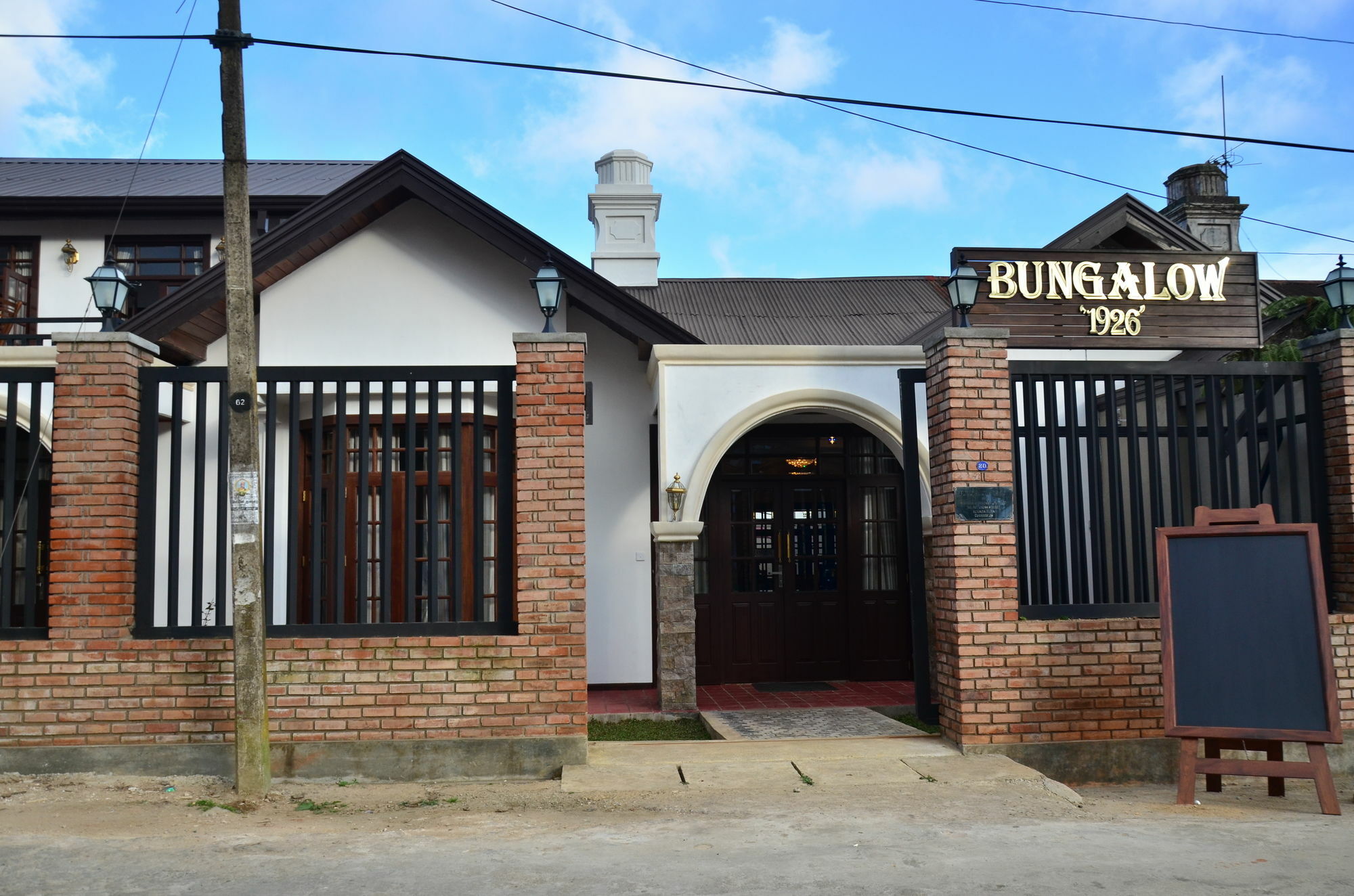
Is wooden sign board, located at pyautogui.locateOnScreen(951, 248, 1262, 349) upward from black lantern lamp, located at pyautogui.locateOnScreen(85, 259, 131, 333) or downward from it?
upward

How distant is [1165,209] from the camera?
16.0m

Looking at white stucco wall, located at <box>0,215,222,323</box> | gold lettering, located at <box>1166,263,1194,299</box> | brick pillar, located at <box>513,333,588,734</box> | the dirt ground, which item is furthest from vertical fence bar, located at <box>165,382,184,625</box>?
gold lettering, located at <box>1166,263,1194,299</box>

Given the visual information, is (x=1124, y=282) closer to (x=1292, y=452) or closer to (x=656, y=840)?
(x=1292, y=452)

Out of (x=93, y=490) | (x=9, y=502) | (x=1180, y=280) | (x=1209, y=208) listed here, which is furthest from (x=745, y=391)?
(x=1209, y=208)

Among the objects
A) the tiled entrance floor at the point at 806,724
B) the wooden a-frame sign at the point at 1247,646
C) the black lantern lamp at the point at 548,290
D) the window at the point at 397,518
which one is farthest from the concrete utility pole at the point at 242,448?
the wooden a-frame sign at the point at 1247,646

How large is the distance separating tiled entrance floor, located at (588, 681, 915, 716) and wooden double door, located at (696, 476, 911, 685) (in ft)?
1.21

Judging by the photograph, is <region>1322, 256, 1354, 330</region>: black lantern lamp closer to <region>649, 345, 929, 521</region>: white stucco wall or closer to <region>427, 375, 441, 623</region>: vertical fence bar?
<region>649, 345, 929, 521</region>: white stucco wall

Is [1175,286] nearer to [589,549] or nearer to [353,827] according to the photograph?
[589,549]

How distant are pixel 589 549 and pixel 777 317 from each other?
204 inches

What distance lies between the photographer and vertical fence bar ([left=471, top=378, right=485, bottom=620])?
688 centimetres

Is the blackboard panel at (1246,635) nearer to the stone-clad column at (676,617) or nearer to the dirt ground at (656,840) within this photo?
the dirt ground at (656,840)

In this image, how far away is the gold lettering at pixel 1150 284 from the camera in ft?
33.2

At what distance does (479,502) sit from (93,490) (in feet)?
7.82

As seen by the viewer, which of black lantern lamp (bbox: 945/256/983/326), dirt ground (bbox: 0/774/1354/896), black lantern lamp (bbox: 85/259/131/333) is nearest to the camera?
dirt ground (bbox: 0/774/1354/896)
